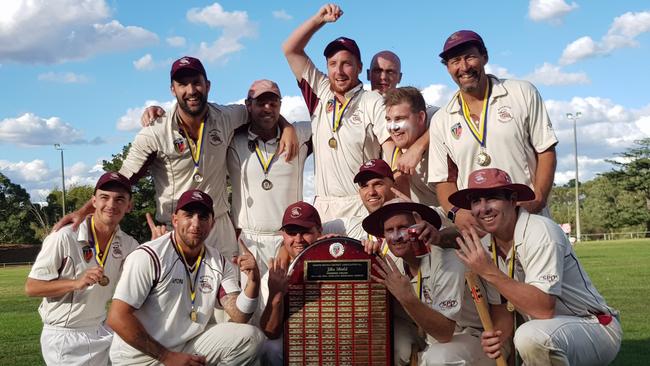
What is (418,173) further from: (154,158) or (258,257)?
(154,158)

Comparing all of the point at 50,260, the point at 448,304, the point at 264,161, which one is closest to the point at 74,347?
the point at 50,260

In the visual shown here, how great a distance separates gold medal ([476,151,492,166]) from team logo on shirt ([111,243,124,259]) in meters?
3.82

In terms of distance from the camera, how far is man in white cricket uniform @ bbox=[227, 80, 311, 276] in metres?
7.98

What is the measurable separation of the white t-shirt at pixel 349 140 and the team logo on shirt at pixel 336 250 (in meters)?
1.74

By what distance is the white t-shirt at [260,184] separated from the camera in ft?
26.3

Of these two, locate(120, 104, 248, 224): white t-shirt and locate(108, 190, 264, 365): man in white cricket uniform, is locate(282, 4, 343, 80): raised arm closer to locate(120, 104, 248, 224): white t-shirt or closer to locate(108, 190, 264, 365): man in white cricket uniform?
locate(120, 104, 248, 224): white t-shirt

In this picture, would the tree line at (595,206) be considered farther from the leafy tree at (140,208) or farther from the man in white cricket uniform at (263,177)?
the man in white cricket uniform at (263,177)

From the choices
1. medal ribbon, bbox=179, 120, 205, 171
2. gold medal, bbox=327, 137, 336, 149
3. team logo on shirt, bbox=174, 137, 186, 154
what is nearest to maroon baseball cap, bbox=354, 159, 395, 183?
gold medal, bbox=327, 137, 336, 149

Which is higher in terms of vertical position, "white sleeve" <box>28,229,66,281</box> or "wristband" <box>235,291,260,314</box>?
"white sleeve" <box>28,229,66,281</box>

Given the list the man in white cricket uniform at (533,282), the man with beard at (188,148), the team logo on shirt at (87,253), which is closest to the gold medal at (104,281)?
the team logo on shirt at (87,253)

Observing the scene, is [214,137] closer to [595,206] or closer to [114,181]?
[114,181]

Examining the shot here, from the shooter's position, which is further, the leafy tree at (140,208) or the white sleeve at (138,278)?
the leafy tree at (140,208)

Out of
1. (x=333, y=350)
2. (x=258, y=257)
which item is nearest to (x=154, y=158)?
(x=258, y=257)

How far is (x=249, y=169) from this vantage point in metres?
8.06
